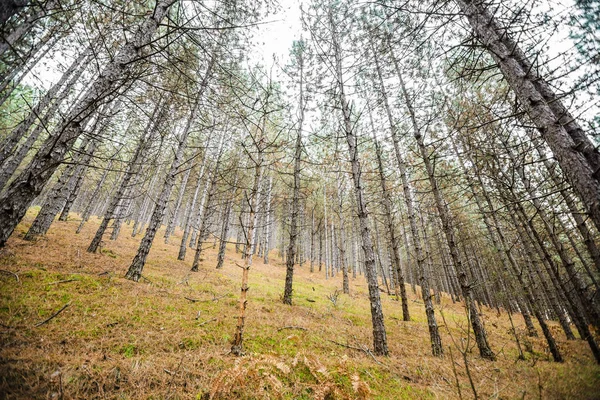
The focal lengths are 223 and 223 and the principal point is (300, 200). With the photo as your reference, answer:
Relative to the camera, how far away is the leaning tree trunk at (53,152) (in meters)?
2.82

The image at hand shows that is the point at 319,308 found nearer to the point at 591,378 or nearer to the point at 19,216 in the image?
the point at 591,378

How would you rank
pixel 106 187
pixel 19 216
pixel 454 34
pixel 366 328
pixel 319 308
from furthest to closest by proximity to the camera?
pixel 106 187, pixel 319 308, pixel 366 328, pixel 454 34, pixel 19 216

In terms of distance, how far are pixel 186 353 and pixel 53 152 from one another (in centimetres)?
365

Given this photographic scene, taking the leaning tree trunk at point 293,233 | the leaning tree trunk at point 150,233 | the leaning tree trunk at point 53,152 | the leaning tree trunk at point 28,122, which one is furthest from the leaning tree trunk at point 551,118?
the leaning tree trunk at point 28,122

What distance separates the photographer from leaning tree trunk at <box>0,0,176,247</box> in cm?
282

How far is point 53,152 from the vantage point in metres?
3.20

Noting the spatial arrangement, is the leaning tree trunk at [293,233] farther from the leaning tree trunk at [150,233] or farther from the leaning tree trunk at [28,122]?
the leaning tree trunk at [28,122]

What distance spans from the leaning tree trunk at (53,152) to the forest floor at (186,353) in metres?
1.74

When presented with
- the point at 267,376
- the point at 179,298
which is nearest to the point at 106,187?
the point at 179,298

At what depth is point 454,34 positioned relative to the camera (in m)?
5.40

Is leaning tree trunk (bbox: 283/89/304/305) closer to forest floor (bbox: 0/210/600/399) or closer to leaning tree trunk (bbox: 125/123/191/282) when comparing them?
forest floor (bbox: 0/210/600/399)

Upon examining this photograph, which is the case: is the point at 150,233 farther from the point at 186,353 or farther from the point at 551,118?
the point at 551,118

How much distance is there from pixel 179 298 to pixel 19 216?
4.14m

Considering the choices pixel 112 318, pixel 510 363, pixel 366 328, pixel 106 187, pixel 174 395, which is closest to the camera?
pixel 174 395
